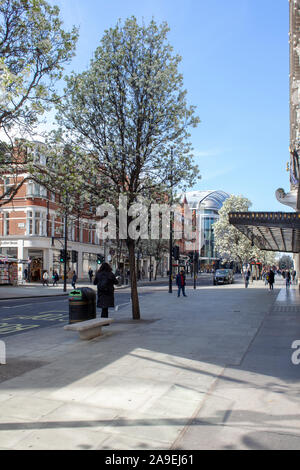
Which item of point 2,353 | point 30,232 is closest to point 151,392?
point 2,353

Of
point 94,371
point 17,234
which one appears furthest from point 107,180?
point 17,234

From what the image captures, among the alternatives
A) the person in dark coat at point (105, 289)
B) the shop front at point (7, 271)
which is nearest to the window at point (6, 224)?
the shop front at point (7, 271)

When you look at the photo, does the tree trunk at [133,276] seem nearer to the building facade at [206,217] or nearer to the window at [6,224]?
the window at [6,224]

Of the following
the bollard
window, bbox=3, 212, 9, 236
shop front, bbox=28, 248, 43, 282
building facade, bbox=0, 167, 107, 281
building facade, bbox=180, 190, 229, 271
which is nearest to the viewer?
the bollard

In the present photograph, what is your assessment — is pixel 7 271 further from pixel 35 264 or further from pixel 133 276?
pixel 133 276

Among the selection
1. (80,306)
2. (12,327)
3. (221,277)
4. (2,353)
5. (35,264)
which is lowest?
(221,277)

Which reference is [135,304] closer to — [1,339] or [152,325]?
[152,325]

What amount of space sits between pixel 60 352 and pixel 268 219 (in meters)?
9.58

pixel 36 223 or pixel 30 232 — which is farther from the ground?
pixel 36 223

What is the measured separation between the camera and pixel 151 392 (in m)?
5.96

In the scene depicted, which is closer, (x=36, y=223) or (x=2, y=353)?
(x=2, y=353)

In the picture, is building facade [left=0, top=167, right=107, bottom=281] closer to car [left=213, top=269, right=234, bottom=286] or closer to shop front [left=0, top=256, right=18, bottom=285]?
shop front [left=0, top=256, right=18, bottom=285]

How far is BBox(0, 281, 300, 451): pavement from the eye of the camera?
169 inches

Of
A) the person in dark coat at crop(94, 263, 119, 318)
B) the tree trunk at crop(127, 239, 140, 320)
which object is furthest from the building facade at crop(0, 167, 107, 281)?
the person in dark coat at crop(94, 263, 119, 318)
